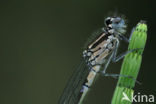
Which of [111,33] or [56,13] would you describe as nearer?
[111,33]

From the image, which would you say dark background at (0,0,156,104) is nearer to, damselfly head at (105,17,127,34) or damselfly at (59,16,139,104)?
damselfly at (59,16,139,104)

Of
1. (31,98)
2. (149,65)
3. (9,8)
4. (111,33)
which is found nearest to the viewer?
(111,33)

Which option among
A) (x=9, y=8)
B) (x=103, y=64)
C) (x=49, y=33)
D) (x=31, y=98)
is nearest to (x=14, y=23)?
(x=9, y=8)

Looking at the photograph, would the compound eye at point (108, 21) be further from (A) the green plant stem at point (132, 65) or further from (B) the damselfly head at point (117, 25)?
(A) the green plant stem at point (132, 65)

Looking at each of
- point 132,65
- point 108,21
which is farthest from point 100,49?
point 132,65

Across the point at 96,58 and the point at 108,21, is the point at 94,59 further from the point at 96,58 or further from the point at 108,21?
the point at 108,21

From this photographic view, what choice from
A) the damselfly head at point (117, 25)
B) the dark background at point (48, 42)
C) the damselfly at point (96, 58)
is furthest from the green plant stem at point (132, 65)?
the dark background at point (48, 42)

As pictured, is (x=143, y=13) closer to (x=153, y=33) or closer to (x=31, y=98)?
(x=153, y=33)
